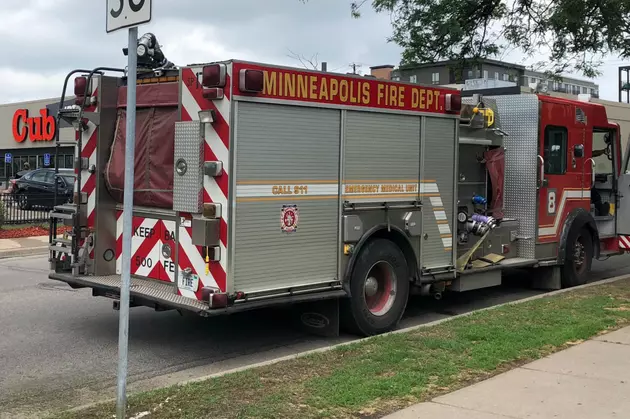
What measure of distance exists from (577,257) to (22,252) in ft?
37.2

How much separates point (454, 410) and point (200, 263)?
2655 mm

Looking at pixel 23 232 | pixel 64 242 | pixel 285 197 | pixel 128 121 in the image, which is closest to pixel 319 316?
pixel 285 197

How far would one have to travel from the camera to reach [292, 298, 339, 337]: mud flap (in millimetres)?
7078

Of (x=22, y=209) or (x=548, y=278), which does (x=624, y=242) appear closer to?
(x=548, y=278)

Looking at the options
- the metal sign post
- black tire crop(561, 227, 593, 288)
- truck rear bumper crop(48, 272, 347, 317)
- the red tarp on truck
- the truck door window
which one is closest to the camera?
the metal sign post

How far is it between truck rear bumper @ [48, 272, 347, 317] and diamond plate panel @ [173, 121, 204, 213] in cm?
83

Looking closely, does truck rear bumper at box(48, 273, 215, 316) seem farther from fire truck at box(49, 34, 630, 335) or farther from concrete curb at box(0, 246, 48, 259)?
concrete curb at box(0, 246, 48, 259)

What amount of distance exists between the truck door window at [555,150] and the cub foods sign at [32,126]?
116 ft

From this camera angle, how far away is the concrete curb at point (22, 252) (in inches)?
579

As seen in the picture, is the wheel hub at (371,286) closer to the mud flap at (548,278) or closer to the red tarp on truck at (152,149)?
the red tarp on truck at (152,149)

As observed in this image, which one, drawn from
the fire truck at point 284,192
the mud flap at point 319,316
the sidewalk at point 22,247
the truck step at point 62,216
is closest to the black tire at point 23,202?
the sidewalk at point 22,247

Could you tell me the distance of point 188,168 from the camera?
6.34 m

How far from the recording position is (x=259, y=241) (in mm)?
6277

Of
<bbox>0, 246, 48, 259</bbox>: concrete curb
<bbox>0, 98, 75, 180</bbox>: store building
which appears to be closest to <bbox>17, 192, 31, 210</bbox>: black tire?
<bbox>0, 246, 48, 259</bbox>: concrete curb
